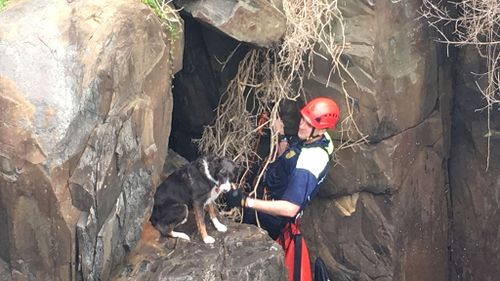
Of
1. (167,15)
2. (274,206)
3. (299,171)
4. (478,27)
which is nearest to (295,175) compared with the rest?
(299,171)

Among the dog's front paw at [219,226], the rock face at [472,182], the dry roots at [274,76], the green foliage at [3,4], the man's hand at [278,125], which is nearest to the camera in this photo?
the green foliage at [3,4]

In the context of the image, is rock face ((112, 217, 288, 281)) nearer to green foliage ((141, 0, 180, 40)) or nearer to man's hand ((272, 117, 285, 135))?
man's hand ((272, 117, 285, 135))

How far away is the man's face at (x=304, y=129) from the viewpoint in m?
6.19

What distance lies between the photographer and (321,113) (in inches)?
240

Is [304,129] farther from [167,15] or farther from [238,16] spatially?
[167,15]

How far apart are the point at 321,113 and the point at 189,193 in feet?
3.94

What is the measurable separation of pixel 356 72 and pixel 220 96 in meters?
1.19

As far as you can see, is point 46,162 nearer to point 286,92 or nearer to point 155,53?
point 155,53

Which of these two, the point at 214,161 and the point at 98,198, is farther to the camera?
the point at 214,161

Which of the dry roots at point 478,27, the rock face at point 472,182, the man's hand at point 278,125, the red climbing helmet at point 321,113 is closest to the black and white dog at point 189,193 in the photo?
the red climbing helmet at point 321,113

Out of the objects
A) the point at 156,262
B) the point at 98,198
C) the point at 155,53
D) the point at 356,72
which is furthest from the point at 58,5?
the point at 356,72

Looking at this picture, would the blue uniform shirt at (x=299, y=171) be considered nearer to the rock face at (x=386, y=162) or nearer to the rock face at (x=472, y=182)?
the rock face at (x=386, y=162)

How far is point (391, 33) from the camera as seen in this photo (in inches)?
244

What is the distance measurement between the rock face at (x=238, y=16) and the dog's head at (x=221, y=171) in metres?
0.91
